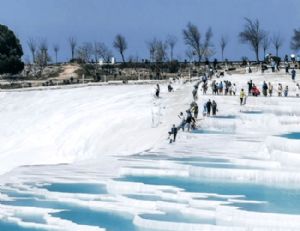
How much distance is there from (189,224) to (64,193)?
143 inches

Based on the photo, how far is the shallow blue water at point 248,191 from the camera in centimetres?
1279

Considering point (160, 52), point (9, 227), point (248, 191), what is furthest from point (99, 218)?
point (160, 52)

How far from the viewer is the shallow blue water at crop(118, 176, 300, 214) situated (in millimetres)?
12789

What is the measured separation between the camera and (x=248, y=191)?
47.2 ft

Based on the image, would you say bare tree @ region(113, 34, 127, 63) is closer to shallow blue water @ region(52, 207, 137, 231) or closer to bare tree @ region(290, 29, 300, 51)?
bare tree @ region(290, 29, 300, 51)

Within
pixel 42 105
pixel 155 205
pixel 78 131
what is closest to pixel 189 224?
pixel 155 205

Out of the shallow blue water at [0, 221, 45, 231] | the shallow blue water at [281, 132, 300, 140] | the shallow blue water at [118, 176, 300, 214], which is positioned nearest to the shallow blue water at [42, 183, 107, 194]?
the shallow blue water at [118, 176, 300, 214]

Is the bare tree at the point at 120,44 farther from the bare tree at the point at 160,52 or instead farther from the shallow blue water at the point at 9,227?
the shallow blue water at the point at 9,227

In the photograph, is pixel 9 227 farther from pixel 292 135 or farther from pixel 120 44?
pixel 120 44

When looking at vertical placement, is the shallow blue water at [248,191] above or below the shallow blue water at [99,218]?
above

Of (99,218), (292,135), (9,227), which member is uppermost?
(292,135)

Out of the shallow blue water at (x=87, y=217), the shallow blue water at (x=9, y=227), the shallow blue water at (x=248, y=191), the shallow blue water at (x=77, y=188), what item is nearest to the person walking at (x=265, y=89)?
the shallow blue water at (x=248, y=191)

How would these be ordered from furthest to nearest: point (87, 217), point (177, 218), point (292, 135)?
1. point (292, 135)
2. point (87, 217)
3. point (177, 218)

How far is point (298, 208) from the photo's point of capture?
12.7 meters
